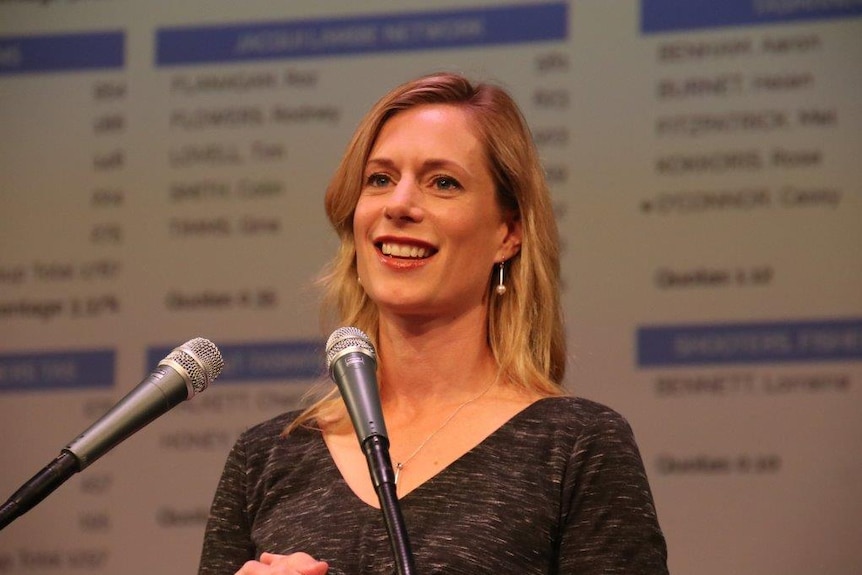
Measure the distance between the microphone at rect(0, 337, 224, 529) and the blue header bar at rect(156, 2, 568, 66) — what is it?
6.07 feet

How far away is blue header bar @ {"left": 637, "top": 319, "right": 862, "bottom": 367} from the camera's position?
308 centimetres

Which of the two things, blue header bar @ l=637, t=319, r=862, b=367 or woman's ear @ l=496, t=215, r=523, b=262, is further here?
blue header bar @ l=637, t=319, r=862, b=367

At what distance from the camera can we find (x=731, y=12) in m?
3.26

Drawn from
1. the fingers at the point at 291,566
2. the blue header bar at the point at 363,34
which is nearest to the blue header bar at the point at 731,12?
the blue header bar at the point at 363,34

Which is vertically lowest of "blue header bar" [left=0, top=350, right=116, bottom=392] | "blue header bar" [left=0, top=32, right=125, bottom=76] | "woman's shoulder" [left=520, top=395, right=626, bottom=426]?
"blue header bar" [left=0, top=350, right=116, bottom=392]

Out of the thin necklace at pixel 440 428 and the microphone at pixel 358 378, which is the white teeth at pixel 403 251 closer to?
the thin necklace at pixel 440 428

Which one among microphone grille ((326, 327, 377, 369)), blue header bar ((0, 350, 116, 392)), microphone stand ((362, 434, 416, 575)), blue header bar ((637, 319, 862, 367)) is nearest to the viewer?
microphone stand ((362, 434, 416, 575))

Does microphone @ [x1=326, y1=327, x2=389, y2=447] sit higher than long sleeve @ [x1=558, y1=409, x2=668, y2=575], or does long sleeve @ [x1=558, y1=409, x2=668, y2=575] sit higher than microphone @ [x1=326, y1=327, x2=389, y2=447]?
microphone @ [x1=326, y1=327, x2=389, y2=447]

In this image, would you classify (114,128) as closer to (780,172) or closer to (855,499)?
(780,172)

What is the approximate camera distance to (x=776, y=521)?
3033 millimetres

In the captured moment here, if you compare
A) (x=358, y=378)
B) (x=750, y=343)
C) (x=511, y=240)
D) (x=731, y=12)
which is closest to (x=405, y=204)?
(x=511, y=240)

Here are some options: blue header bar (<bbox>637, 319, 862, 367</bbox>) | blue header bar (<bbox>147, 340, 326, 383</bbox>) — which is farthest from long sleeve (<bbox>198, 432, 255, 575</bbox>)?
blue header bar (<bbox>637, 319, 862, 367</bbox>)

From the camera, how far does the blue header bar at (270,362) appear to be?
3432 mm

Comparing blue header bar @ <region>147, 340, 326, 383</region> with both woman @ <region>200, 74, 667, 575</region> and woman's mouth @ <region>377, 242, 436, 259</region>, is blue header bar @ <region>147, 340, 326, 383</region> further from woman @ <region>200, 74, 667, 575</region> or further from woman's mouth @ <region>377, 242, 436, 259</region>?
woman's mouth @ <region>377, 242, 436, 259</region>
